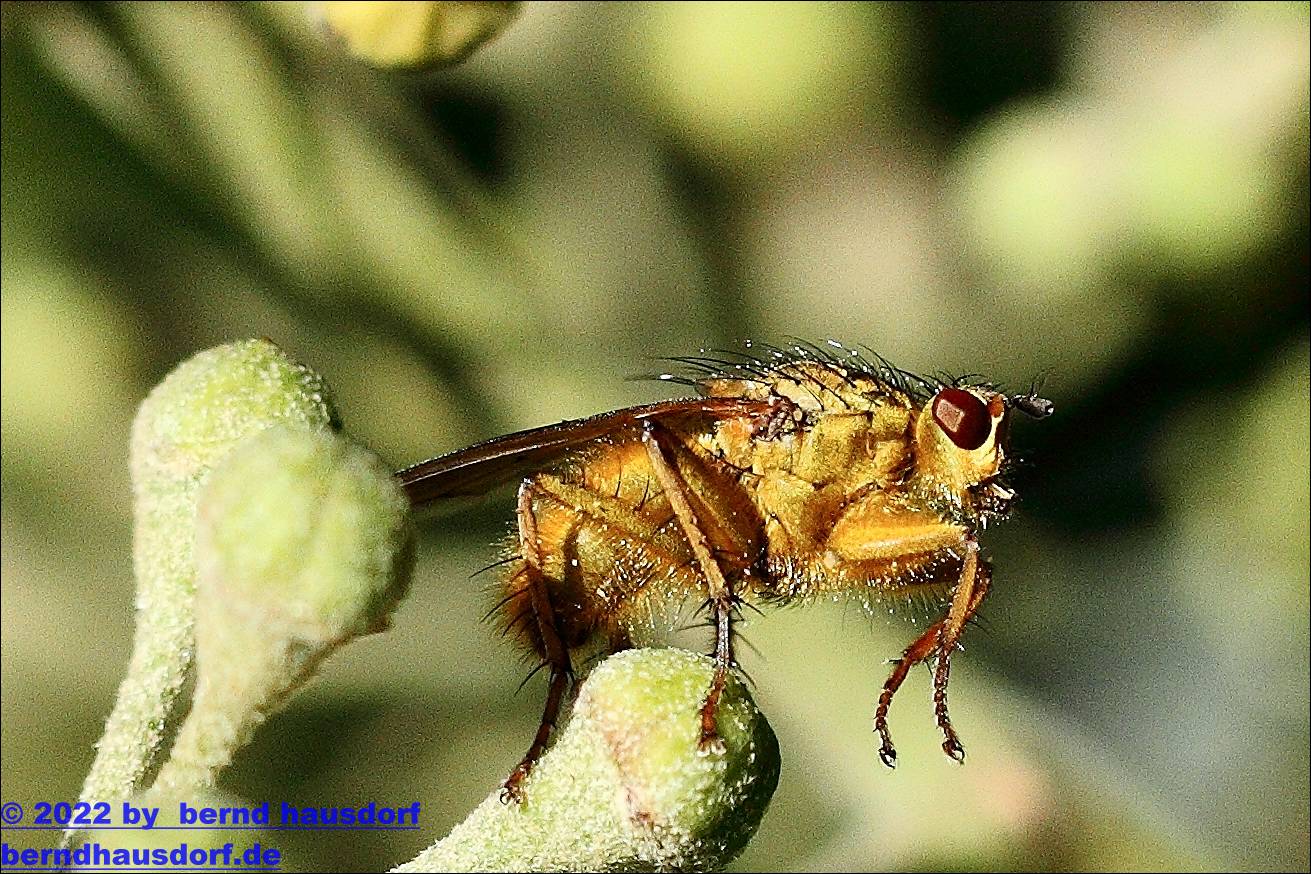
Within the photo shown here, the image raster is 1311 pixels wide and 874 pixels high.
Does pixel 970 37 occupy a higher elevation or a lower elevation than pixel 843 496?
higher

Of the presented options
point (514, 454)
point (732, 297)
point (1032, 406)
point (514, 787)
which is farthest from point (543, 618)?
point (732, 297)

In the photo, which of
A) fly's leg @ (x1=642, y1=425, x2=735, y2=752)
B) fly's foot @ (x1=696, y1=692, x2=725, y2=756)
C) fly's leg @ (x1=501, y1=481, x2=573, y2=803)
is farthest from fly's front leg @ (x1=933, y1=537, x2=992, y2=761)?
fly's foot @ (x1=696, y1=692, x2=725, y2=756)

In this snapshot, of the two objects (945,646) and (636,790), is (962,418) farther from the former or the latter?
(636,790)

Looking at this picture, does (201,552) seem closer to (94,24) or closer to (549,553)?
(549,553)

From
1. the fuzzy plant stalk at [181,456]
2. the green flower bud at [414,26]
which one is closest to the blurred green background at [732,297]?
the green flower bud at [414,26]

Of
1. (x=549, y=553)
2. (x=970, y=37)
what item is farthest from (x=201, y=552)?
(x=970, y=37)

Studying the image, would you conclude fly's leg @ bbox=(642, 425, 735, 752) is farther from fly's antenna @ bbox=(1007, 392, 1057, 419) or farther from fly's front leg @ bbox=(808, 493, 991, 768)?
fly's antenna @ bbox=(1007, 392, 1057, 419)
